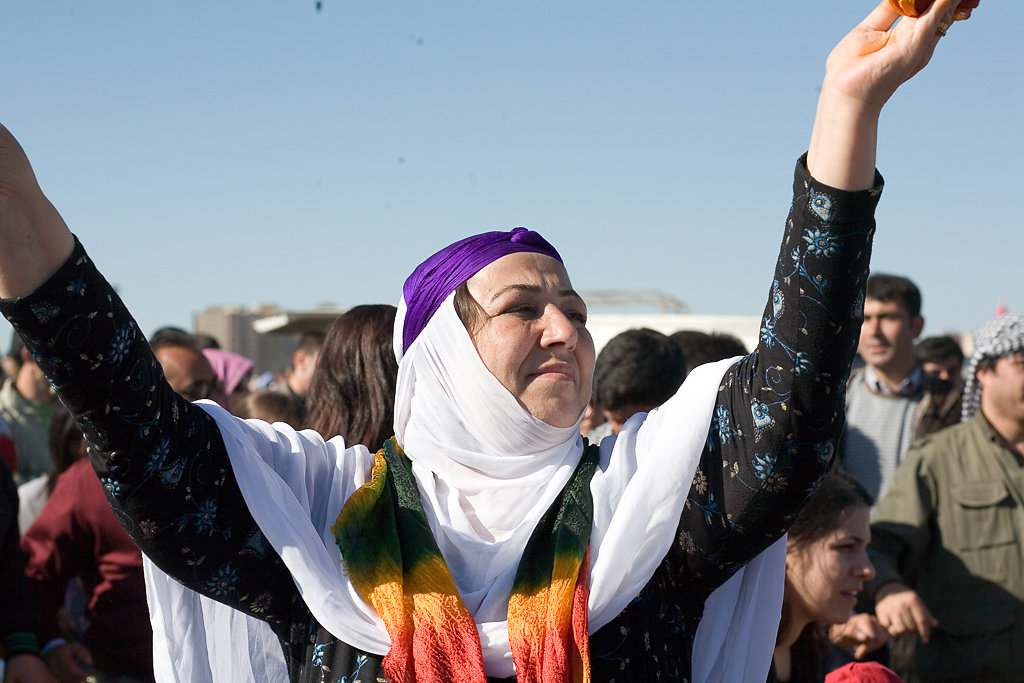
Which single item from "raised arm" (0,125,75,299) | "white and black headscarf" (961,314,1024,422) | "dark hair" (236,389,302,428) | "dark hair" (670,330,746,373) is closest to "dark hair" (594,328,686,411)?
"dark hair" (670,330,746,373)

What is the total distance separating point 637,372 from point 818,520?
1.06m

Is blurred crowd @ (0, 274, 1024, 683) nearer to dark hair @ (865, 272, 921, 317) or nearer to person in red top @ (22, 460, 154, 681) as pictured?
person in red top @ (22, 460, 154, 681)

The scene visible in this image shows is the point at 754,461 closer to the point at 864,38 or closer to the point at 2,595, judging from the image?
the point at 864,38

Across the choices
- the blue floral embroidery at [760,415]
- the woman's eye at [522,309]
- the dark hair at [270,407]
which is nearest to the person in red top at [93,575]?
the dark hair at [270,407]

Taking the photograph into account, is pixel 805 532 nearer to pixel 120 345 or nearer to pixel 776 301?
pixel 776 301

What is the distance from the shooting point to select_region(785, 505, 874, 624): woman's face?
3.04 m

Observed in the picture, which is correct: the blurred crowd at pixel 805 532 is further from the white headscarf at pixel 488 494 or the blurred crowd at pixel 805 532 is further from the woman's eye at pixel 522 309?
the woman's eye at pixel 522 309

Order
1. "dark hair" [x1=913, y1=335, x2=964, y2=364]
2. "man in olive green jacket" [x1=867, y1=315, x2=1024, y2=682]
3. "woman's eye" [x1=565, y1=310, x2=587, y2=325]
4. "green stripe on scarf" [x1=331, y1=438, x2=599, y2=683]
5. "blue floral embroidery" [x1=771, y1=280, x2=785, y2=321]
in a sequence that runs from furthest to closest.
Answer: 1. "dark hair" [x1=913, y1=335, x2=964, y2=364]
2. "man in olive green jacket" [x1=867, y1=315, x2=1024, y2=682]
3. "woman's eye" [x1=565, y1=310, x2=587, y2=325]
4. "green stripe on scarf" [x1=331, y1=438, x2=599, y2=683]
5. "blue floral embroidery" [x1=771, y1=280, x2=785, y2=321]

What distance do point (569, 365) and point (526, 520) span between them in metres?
0.30

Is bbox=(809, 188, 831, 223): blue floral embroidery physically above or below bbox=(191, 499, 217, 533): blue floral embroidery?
above

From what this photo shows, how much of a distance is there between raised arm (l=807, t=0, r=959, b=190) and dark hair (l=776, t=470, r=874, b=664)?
1614 millimetres

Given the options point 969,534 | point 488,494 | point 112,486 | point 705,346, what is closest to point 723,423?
point 488,494

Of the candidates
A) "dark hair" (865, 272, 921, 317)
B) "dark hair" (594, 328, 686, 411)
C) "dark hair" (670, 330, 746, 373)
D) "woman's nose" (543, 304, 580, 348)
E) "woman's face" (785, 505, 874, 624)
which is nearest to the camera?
"woman's nose" (543, 304, 580, 348)

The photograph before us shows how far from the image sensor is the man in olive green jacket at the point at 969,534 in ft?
12.6
